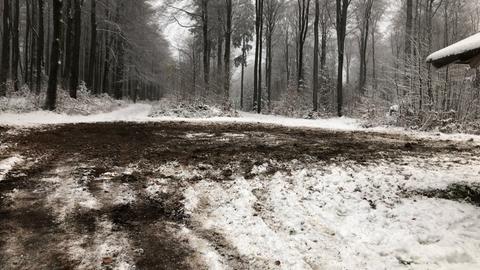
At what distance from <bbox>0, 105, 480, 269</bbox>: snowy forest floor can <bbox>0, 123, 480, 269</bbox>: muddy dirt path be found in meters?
0.02

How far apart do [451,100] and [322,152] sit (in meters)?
8.75

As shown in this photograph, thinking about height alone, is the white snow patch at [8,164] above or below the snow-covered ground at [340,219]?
above

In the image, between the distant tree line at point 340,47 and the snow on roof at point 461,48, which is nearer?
the snow on roof at point 461,48

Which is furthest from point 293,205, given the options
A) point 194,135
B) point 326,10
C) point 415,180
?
point 326,10

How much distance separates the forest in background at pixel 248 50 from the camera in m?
14.1

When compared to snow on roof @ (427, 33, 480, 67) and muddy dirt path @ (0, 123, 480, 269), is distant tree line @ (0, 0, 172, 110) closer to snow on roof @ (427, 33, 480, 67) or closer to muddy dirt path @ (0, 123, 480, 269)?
muddy dirt path @ (0, 123, 480, 269)

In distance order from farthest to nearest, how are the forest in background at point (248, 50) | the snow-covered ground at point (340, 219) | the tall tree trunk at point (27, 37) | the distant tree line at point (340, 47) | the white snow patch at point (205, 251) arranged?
1. the tall tree trunk at point (27, 37)
2. the forest in background at point (248, 50)
3. the distant tree line at point (340, 47)
4. the snow-covered ground at point (340, 219)
5. the white snow patch at point (205, 251)

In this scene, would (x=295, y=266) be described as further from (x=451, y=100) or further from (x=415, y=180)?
(x=451, y=100)

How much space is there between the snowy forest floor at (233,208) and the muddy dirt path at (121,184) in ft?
0.06

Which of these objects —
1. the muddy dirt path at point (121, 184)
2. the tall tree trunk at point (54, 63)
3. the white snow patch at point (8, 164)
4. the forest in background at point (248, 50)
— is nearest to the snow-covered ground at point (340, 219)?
the muddy dirt path at point (121, 184)

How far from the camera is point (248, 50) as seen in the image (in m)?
32.6

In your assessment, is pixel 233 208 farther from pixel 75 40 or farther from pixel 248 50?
pixel 248 50

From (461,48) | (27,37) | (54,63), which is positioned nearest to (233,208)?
(461,48)

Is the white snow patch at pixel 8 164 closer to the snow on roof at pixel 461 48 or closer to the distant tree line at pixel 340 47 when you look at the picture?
the snow on roof at pixel 461 48
